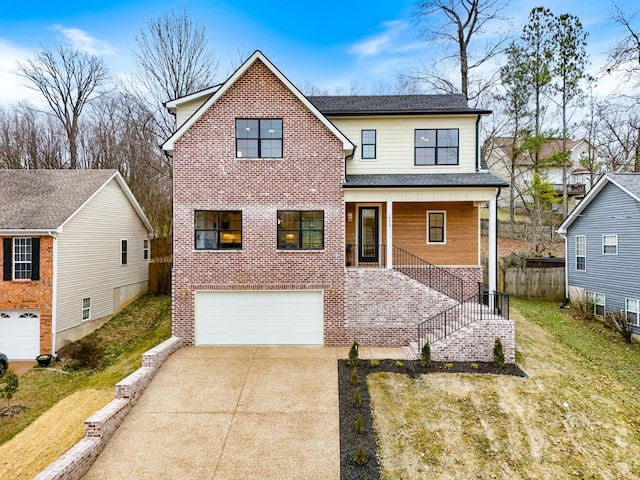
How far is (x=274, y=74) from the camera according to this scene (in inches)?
448

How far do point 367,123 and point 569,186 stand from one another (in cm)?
2552

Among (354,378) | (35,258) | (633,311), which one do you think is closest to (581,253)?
(633,311)

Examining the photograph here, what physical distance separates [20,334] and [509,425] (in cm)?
1628

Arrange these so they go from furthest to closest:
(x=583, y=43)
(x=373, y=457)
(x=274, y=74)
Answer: (x=583, y=43), (x=274, y=74), (x=373, y=457)

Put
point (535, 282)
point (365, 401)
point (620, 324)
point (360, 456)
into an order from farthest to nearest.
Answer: point (535, 282)
point (620, 324)
point (365, 401)
point (360, 456)

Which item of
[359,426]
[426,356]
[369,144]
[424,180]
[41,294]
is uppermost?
[369,144]

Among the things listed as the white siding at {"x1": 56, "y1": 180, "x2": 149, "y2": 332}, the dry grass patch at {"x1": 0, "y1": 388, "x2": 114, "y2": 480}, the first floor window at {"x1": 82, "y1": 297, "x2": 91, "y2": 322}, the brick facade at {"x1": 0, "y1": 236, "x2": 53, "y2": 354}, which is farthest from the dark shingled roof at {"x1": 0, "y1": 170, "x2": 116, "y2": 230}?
the dry grass patch at {"x1": 0, "y1": 388, "x2": 114, "y2": 480}

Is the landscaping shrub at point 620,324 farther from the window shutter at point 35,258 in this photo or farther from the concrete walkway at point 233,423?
the window shutter at point 35,258

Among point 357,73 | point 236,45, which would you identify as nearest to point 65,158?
point 236,45

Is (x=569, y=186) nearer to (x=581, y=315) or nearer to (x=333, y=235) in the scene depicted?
(x=581, y=315)

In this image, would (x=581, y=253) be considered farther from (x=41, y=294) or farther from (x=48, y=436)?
(x=41, y=294)

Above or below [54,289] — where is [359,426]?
below

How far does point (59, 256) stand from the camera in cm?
1320

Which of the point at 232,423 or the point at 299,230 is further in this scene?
the point at 299,230
